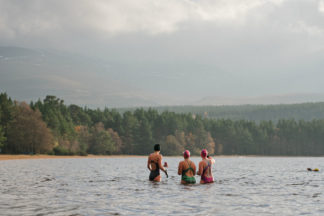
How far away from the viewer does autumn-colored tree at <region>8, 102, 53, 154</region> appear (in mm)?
118625

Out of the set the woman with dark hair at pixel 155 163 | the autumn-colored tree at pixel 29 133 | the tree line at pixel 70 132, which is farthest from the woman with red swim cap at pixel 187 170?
the autumn-colored tree at pixel 29 133

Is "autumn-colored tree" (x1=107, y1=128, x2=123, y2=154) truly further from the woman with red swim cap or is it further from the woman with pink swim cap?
the woman with red swim cap

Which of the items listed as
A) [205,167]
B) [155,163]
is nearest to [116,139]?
[155,163]

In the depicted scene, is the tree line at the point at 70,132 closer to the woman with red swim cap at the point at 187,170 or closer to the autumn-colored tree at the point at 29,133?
the autumn-colored tree at the point at 29,133

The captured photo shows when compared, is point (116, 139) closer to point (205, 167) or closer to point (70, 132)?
point (70, 132)

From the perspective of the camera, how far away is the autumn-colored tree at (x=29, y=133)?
119 m

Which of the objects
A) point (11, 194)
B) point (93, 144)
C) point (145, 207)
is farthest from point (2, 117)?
point (145, 207)

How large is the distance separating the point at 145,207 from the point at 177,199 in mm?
3558

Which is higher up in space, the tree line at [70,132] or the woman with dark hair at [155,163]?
the tree line at [70,132]

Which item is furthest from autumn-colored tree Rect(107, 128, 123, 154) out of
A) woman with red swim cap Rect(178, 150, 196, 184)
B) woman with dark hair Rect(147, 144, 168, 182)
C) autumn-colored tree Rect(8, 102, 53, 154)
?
woman with red swim cap Rect(178, 150, 196, 184)

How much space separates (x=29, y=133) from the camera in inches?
4680

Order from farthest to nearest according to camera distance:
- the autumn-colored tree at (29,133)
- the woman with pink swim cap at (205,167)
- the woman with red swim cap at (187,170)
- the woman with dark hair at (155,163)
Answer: the autumn-colored tree at (29,133) → the woman with dark hair at (155,163) → the woman with red swim cap at (187,170) → the woman with pink swim cap at (205,167)

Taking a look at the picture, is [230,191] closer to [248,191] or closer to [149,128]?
[248,191]

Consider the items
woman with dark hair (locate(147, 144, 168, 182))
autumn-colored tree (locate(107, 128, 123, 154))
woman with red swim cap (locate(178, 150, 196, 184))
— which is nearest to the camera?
woman with red swim cap (locate(178, 150, 196, 184))
